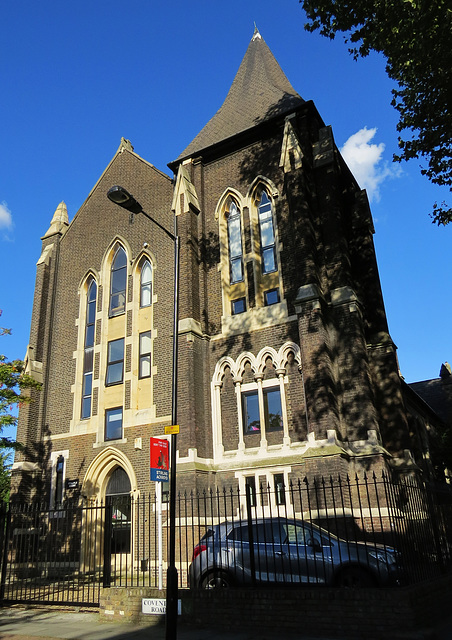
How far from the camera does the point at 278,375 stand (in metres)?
16.1

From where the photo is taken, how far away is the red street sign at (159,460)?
11062mm

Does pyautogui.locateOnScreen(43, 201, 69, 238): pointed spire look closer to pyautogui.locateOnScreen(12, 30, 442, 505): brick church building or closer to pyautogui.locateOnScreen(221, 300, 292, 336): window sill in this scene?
pyautogui.locateOnScreen(12, 30, 442, 505): brick church building

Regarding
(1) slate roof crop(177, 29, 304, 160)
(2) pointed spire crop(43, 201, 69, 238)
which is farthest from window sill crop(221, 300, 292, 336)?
(2) pointed spire crop(43, 201, 69, 238)

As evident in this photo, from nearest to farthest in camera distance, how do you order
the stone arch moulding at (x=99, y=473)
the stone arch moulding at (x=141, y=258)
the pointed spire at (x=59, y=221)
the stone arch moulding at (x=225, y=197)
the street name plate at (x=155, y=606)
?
the street name plate at (x=155, y=606) < the stone arch moulding at (x=99, y=473) < the stone arch moulding at (x=225, y=197) < the stone arch moulding at (x=141, y=258) < the pointed spire at (x=59, y=221)

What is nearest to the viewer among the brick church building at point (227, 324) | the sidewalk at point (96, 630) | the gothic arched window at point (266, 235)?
the sidewalk at point (96, 630)

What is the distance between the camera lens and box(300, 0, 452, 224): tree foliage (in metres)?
12.4

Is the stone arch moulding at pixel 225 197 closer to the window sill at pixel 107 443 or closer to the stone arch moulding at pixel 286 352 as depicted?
the stone arch moulding at pixel 286 352

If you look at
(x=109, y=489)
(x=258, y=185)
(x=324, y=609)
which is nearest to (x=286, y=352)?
(x=258, y=185)

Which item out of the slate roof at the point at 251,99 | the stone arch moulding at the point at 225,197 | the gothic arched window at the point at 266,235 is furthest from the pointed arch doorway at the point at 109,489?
the slate roof at the point at 251,99

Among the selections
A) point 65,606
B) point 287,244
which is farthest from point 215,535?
point 287,244

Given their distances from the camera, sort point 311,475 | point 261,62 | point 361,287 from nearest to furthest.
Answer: point 311,475
point 361,287
point 261,62

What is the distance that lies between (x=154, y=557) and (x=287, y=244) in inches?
410

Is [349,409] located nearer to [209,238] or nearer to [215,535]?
[215,535]

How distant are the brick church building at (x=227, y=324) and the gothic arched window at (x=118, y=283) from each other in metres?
0.07
